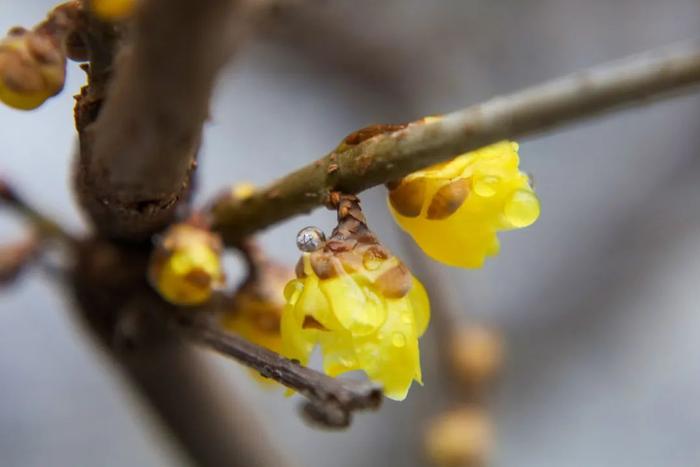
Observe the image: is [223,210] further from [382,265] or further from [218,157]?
[218,157]

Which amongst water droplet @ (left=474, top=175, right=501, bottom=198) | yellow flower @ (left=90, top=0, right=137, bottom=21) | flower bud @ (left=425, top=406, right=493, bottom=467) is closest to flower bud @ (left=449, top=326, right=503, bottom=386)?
flower bud @ (left=425, top=406, right=493, bottom=467)

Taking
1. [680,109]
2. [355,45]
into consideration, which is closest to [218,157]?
[355,45]

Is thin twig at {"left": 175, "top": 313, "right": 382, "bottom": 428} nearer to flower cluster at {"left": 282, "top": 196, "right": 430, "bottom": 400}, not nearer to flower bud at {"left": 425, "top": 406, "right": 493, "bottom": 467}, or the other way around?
flower cluster at {"left": 282, "top": 196, "right": 430, "bottom": 400}

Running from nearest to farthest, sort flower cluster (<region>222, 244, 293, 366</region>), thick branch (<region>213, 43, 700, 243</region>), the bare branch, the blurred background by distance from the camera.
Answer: thick branch (<region>213, 43, 700, 243</region>), flower cluster (<region>222, 244, 293, 366</region>), the bare branch, the blurred background

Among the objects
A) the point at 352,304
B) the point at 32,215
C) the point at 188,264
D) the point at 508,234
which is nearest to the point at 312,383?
the point at 352,304

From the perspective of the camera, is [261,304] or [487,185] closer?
[487,185]

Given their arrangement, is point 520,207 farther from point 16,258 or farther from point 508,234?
point 508,234
